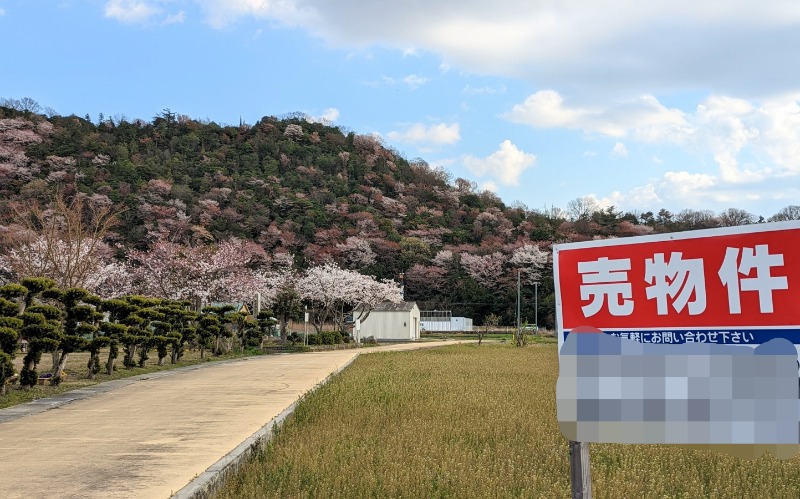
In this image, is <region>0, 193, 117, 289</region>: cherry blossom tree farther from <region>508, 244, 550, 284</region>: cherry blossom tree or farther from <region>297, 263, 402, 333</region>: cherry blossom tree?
<region>508, 244, 550, 284</region>: cherry blossom tree

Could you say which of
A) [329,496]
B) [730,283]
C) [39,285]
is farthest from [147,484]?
[39,285]

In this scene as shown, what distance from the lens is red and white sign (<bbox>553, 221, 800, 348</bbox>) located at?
259cm

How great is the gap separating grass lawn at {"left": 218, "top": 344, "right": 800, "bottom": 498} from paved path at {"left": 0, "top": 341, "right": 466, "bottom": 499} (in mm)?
780

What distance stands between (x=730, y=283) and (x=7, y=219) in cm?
5256

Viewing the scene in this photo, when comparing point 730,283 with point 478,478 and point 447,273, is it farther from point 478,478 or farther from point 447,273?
point 447,273

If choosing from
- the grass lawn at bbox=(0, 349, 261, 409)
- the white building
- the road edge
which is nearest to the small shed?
the white building

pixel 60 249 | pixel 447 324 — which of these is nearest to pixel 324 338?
pixel 60 249

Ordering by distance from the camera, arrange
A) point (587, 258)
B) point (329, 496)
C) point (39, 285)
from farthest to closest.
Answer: point (39, 285) < point (329, 496) < point (587, 258)

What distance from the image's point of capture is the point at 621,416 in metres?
2.52

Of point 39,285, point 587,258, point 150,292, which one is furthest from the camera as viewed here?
point 150,292

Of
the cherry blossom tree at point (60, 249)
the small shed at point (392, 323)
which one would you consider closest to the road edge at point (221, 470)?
the cherry blossom tree at point (60, 249)

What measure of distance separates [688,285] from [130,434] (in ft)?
27.7

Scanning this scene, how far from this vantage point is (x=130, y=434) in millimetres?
9406

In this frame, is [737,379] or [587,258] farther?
[587,258]
